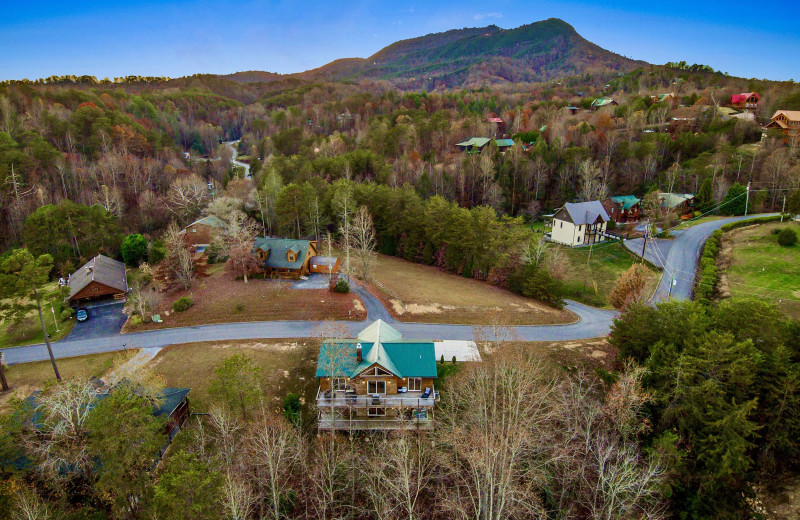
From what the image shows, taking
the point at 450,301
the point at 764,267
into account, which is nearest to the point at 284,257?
the point at 450,301

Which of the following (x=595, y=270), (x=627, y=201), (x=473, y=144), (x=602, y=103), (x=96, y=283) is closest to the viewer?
(x=96, y=283)

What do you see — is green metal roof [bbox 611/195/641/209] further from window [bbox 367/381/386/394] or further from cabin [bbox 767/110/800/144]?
window [bbox 367/381/386/394]

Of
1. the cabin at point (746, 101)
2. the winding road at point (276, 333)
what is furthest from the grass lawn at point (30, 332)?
the cabin at point (746, 101)

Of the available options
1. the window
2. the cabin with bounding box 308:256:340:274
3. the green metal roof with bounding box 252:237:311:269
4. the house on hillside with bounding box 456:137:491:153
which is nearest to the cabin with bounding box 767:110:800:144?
the house on hillside with bounding box 456:137:491:153

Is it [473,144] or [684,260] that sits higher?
[473,144]

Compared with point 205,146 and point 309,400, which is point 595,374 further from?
point 205,146

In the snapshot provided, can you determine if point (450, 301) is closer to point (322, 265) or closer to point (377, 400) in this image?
point (322, 265)
